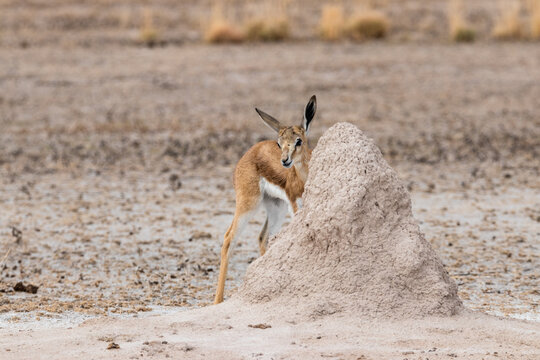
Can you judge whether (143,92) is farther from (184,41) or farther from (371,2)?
(371,2)

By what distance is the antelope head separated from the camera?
7.39 meters

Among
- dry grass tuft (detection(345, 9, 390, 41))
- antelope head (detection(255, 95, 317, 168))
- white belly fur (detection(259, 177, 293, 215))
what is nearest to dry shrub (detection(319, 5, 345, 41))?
dry grass tuft (detection(345, 9, 390, 41))

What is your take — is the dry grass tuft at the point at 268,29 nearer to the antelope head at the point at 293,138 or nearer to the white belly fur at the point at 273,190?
the white belly fur at the point at 273,190

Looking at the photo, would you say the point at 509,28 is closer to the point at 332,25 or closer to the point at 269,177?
the point at 332,25

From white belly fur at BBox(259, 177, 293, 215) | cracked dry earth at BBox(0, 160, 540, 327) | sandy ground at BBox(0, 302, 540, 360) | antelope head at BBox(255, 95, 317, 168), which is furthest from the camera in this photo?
cracked dry earth at BBox(0, 160, 540, 327)

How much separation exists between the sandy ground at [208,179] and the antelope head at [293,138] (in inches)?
49.4

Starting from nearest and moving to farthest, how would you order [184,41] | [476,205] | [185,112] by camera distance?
[476,205] < [185,112] < [184,41]

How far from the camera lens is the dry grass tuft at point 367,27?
995 inches

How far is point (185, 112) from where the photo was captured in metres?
17.5

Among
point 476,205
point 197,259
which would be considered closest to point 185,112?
point 476,205

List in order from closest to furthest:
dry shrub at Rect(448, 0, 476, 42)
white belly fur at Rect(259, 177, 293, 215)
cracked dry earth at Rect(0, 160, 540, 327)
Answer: white belly fur at Rect(259, 177, 293, 215) → cracked dry earth at Rect(0, 160, 540, 327) → dry shrub at Rect(448, 0, 476, 42)

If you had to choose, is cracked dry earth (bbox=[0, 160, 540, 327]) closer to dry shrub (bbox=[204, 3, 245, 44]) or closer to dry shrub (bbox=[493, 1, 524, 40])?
dry shrub (bbox=[204, 3, 245, 44])

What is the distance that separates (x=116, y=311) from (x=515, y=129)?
9.62 metres

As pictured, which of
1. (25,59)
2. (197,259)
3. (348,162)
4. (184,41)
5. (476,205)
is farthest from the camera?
(184,41)
